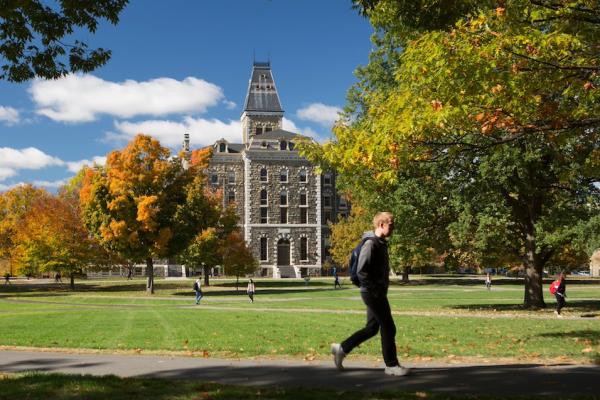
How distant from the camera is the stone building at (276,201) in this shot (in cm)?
8219

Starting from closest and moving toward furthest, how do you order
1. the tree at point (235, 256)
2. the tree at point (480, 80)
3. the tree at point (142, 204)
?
the tree at point (480, 80) < the tree at point (142, 204) < the tree at point (235, 256)

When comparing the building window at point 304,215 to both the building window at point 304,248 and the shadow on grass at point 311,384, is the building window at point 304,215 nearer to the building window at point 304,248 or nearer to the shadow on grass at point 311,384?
the building window at point 304,248

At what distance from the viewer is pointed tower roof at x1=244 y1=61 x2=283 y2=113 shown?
309 ft

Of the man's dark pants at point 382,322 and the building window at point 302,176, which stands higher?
the building window at point 302,176

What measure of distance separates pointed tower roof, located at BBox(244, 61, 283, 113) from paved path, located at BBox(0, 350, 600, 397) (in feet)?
281

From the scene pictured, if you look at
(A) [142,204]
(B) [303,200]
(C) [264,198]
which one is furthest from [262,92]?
(A) [142,204]

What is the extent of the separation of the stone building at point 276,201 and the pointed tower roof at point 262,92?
33.8 ft

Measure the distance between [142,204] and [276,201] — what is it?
144ft

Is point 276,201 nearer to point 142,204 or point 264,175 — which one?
point 264,175

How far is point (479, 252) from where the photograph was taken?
25.8 metres

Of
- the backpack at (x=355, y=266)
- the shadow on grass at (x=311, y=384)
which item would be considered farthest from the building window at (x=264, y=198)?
the backpack at (x=355, y=266)

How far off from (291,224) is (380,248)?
75.4 m

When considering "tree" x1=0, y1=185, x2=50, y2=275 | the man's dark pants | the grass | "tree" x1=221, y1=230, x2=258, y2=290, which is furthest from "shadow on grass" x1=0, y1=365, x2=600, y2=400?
"tree" x1=0, y1=185, x2=50, y2=275

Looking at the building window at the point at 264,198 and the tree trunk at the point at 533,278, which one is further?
the building window at the point at 264,198
